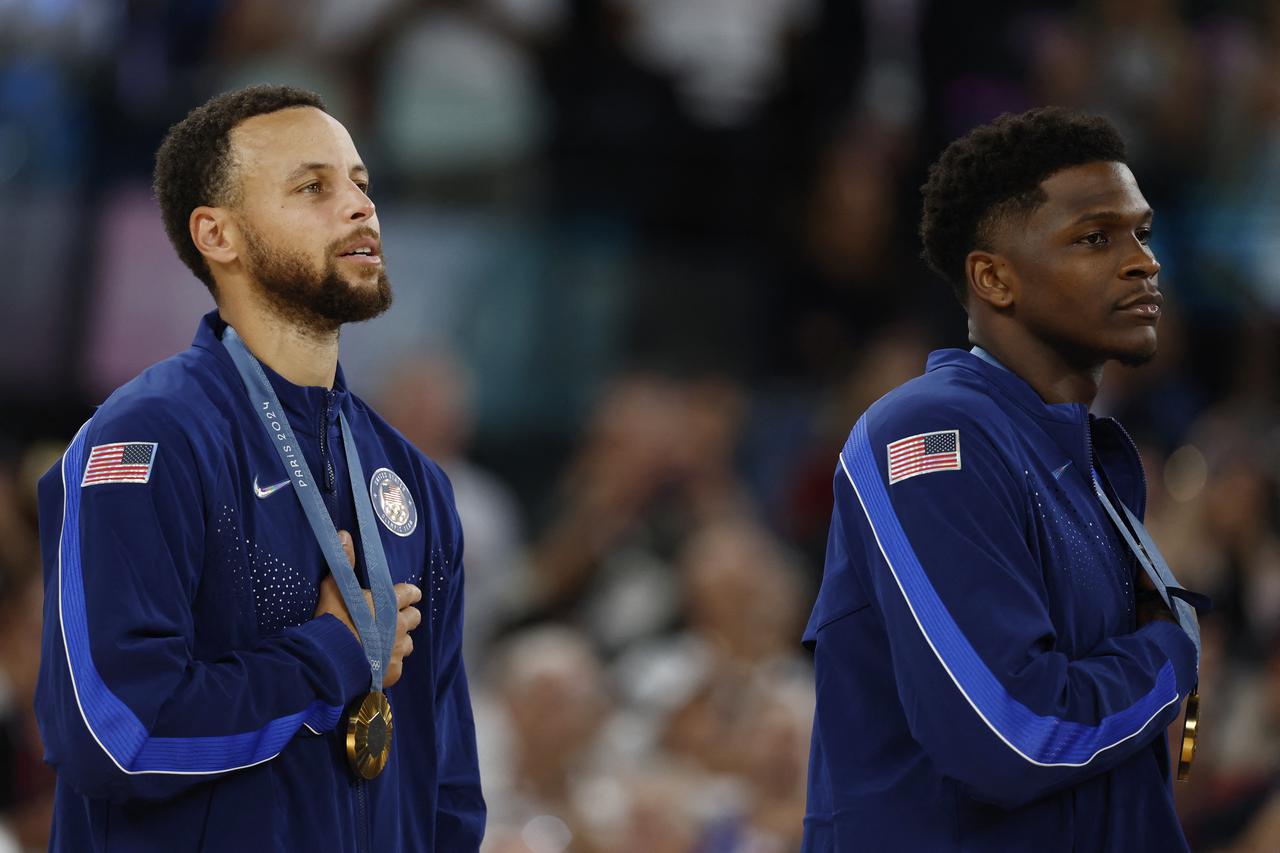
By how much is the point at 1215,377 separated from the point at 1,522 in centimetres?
564

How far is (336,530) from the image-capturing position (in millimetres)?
3459

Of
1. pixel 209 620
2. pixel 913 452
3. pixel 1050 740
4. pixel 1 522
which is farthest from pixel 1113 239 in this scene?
pixel 1 522

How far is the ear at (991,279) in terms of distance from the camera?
354 cm

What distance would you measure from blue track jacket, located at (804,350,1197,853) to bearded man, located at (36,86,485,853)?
0.78 metres

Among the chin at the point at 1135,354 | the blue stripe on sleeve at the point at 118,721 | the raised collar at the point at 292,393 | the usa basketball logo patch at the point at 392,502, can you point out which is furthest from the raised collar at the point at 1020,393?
the blue stripe on sleeve at the point at 118,721

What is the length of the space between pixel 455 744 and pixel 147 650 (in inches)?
34.1

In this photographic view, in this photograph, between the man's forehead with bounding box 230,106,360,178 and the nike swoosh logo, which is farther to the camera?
the man's forehead with bounding box 230,106,360,178

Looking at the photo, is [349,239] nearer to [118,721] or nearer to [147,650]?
[147,650]

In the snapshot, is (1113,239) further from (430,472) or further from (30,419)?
(30,419)

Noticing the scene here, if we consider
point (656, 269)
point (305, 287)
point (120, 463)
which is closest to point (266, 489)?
point (120, 463)

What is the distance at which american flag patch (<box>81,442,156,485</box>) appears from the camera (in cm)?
319

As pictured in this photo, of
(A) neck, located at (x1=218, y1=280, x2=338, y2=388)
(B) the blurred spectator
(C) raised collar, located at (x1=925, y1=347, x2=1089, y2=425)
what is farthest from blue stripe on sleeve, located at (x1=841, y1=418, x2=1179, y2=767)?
(B) the blurred spectator

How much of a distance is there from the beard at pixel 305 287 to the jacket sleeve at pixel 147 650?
1.14ft

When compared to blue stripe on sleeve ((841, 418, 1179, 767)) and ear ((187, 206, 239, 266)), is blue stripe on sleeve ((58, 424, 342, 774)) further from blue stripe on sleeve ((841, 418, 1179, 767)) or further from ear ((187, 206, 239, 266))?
blue stripe on sleeve ((841, 418, 1179, 767))
